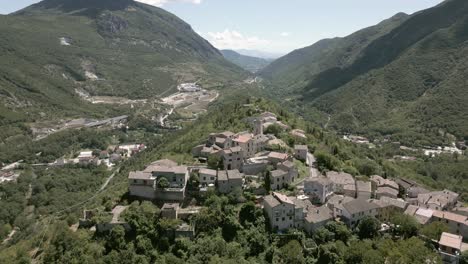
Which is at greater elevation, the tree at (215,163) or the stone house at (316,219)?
the tree at (215,163)

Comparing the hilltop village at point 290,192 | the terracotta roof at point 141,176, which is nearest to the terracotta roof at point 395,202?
the hilltop village at point 290,192

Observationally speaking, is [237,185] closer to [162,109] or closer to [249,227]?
[249,227]

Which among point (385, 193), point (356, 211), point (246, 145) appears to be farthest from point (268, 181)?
point (385, 193)

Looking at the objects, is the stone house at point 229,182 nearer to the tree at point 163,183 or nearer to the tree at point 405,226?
the tree at point 163,183

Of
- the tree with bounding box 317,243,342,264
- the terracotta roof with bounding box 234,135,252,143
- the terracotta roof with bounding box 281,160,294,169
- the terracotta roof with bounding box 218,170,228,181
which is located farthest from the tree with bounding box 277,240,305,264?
the terracotta roof with bounding box 234,135,252,143

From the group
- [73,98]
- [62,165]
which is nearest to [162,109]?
[73,98]

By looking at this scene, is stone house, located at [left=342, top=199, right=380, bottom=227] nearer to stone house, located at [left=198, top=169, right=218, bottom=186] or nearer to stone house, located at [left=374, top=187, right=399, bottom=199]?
stone house, located at [left=374, top=187, right=399, bottom=199]
